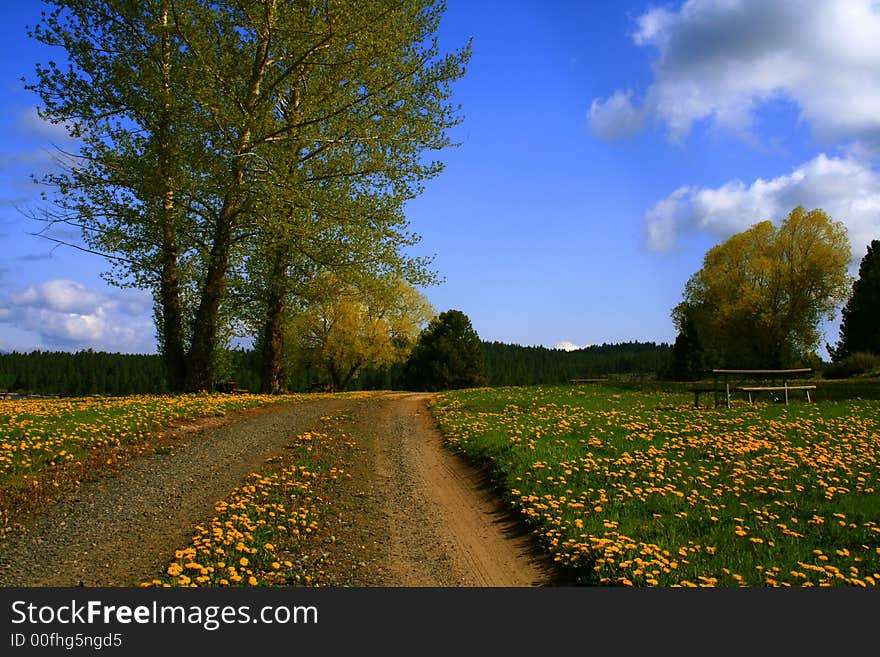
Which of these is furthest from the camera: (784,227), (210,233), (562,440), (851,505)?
(784,227)

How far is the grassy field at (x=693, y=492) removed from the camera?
6434 millimetres

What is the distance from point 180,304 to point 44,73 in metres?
9.48

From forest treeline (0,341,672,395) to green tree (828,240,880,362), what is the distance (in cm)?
5307

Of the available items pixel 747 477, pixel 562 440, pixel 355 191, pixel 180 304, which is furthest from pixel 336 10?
pixel 747 477

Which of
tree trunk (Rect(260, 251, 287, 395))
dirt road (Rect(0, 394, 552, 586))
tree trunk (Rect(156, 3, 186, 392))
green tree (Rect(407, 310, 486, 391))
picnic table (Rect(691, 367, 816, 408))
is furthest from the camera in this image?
green tree (Rect(407, 310, 486, 391))

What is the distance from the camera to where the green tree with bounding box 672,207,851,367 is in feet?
152

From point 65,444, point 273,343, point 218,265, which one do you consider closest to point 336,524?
point 65,444

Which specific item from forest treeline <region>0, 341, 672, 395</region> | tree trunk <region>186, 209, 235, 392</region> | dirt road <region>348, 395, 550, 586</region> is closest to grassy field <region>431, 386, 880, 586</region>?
dirt road <region>348, 395, 550, 586</region>

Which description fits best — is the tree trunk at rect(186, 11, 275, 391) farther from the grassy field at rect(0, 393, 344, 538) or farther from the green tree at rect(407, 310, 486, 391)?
the green tree at rect(407, 310, 486, 391)

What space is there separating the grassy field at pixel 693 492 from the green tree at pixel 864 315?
38858mm

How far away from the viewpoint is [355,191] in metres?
24.8

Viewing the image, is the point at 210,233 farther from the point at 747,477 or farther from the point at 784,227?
the point at 784,227

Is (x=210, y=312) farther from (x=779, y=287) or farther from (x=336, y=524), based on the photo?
(x=779, y=287)

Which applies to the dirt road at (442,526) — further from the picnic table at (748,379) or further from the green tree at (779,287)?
the green tree at (779,287)
